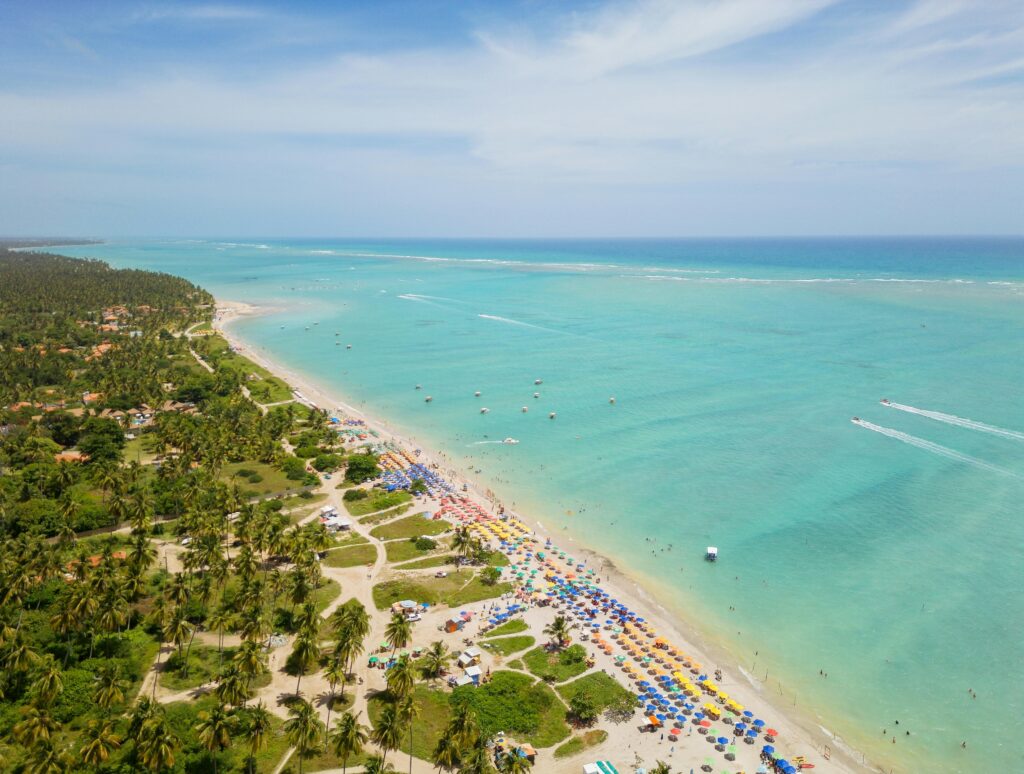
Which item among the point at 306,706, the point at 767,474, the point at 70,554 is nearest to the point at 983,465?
the point at 767,474

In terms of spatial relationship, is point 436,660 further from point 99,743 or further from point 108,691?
point 108,691

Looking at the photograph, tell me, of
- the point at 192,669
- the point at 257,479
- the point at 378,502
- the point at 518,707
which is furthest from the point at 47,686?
the point at 257,479

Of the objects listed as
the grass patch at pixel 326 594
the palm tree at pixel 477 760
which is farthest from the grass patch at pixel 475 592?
the palm tree at pixel 477 760

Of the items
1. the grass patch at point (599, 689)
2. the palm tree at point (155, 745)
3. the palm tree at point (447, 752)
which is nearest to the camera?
the palm tree at point (155, 745)

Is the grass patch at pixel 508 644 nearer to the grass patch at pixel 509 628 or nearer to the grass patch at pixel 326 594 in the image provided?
the grass patch at pixel 509 628

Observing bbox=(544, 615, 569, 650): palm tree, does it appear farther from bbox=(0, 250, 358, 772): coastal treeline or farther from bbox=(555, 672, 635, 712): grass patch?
bbox=(0, 250, 358, 772): coastal treeline

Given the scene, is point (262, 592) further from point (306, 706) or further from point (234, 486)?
point (234, 486)
